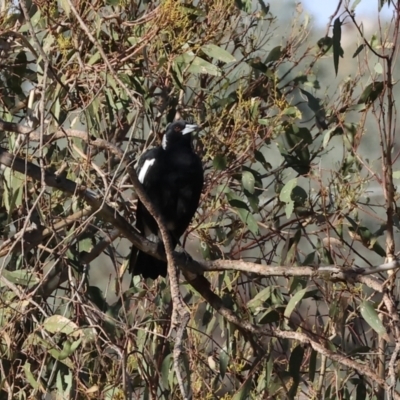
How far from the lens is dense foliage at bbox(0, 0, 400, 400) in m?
2.62

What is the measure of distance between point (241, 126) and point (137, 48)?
0.54 meters

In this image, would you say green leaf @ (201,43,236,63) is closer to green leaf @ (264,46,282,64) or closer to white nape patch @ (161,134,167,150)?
green leaf @ (264,46,282,64)

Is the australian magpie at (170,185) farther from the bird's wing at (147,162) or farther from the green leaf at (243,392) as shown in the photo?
the green leaf at (243,392)

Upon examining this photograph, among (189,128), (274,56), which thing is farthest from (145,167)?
(274,56)

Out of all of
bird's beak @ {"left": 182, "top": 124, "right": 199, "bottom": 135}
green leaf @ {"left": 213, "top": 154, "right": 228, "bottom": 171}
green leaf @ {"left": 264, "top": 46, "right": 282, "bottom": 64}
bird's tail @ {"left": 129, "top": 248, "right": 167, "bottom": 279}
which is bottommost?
bird's tail @ {"left": 129, "top": 248, "right": 167, "bottom": 279}

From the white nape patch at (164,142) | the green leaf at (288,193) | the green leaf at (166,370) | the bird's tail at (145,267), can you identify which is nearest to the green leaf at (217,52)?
the green leaf at (288,193)

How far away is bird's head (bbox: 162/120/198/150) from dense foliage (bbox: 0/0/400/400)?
2.9 inches

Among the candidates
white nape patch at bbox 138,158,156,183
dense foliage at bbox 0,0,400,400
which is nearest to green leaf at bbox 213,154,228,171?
dense foliage at bbox 0,0,400,400

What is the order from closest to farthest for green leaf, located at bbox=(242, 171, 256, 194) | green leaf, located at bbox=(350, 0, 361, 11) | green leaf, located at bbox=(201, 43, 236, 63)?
green leaf, located at bbox=(350, 0, 361, 11) → green leaf, located at bbox=(201, 43, 236, 63) → green leaf, located at bbox=(242, 171, 256, 194)

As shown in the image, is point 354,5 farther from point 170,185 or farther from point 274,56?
point 170,185

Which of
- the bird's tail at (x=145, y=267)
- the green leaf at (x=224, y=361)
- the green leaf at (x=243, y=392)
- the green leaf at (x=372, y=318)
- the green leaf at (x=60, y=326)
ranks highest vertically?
the bird's tail at (x=145, y=267)

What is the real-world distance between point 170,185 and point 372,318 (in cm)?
136

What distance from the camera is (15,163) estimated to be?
240 centimetres

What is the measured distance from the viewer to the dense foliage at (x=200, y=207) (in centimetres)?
262
